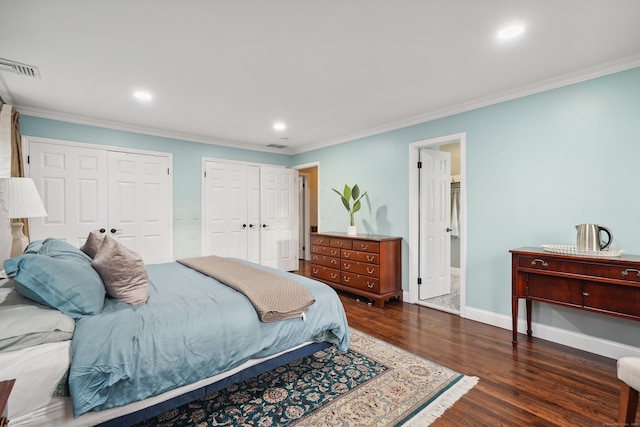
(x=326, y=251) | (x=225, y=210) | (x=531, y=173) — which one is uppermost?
(x=531, y=173)

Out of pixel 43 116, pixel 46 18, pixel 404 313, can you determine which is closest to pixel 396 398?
pixel 404 313

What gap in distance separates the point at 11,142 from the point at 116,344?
3.07m

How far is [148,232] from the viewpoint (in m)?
4.56

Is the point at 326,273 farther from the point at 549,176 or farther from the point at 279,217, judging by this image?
the point at 549,176

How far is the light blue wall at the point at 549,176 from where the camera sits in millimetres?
2541

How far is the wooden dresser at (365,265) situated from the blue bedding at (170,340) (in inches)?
69.1

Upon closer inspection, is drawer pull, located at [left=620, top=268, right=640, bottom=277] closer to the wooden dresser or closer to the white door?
the white door

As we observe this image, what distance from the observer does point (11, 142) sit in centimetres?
315

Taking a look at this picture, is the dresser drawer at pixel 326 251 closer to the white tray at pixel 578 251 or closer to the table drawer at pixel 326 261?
the table drawer at pixel 326 261

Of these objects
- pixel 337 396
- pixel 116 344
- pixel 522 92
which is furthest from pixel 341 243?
pixel 116 344

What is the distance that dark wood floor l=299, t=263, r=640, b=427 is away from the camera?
1.83 m

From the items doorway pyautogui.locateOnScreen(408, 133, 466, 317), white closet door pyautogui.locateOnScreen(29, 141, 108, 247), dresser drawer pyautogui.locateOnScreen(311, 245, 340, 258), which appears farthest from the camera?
dresser drawer pyautogui.locateOnScreen(311, 245, 340, 258)

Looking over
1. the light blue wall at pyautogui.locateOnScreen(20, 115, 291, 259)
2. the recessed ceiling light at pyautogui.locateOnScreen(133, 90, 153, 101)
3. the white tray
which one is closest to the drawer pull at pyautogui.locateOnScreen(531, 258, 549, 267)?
the white tray

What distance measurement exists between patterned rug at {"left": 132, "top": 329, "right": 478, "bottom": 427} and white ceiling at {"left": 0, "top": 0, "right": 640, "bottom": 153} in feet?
8.07
